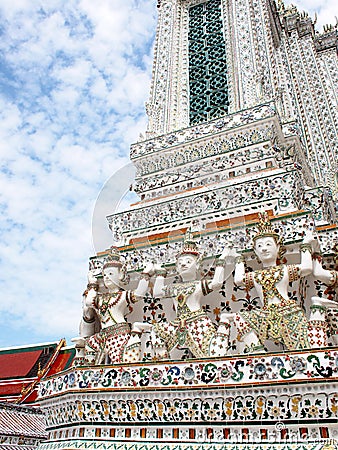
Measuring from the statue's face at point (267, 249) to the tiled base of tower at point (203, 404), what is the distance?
1.09m

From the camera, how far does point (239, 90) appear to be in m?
7.71

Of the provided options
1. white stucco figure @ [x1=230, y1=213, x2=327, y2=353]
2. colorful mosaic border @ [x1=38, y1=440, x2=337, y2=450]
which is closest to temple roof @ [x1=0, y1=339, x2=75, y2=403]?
colorful mosaic border @ [x1=38, y1=440, x2=337, y2=450]

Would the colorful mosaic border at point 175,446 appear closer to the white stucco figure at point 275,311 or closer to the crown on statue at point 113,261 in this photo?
the white stucco figure at point 275,311

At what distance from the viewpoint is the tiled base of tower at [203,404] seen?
124 inches

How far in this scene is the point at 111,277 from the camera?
480 centimetres

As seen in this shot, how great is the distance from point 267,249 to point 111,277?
169cm

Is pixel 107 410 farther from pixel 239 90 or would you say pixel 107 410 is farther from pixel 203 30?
pixel 203 30

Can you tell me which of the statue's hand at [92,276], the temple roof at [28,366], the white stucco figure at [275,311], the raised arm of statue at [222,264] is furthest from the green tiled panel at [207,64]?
the temple roof at [28,366]

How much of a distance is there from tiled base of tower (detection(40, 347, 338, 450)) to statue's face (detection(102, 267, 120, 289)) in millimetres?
1012

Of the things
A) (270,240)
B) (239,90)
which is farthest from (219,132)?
(270,240)

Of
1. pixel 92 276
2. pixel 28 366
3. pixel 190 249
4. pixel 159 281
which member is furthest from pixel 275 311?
pixel 28 366

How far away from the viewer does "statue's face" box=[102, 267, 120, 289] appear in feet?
15.7

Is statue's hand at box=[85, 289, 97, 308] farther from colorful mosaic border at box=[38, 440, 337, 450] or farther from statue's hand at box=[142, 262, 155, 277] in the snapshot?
colorful mosaic border at box=[38, 440, 337, 450]

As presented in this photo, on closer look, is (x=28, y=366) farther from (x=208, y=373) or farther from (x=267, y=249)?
(x=267, y=249)
